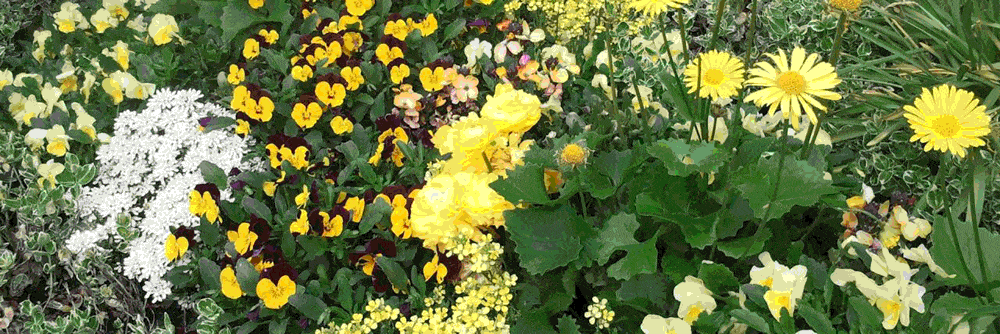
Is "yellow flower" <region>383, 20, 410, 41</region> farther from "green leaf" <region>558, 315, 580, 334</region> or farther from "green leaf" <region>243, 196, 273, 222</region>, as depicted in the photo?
"green leaf" <region>558, 315, 580, 334</region>

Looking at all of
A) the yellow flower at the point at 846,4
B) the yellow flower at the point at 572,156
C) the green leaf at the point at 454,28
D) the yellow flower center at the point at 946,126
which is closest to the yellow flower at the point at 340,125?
the green leaf at the point at 454,28

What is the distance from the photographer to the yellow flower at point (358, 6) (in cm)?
242

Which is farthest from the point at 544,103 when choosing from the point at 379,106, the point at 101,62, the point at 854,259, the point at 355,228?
the point at 101,62

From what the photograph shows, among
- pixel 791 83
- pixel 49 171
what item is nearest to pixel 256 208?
pixel 49 171

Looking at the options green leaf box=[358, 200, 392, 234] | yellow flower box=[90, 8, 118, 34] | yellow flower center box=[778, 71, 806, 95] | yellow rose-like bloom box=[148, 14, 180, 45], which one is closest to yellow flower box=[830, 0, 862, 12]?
yellow flower center box=[778, 71, 806, 95]

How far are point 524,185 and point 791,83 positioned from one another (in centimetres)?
61

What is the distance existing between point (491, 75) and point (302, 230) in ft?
2.48

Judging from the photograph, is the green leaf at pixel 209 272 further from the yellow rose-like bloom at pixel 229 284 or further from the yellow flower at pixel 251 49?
the yellow flower at pixel 251 49

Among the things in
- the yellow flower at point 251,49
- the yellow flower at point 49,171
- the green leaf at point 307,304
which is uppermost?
the yellow flower at point 251,49

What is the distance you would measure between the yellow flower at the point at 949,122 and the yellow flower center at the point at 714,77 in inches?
15.8

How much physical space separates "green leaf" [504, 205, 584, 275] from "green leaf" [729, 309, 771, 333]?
1.12 feet

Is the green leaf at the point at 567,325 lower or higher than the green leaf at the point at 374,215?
higher

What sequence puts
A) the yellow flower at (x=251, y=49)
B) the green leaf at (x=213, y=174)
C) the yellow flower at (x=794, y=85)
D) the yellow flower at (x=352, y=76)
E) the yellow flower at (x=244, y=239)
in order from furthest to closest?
the yellow flower at (x=251, y=49), the yellow flower at (x=352, y=76), the green leaf at (x=213, y=174), the yellow flower at (x=244, y=239), the yellow flower at (x=794, y=85)

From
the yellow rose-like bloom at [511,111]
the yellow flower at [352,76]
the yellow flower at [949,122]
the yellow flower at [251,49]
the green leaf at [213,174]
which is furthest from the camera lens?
the yellow flower at [251,49]
